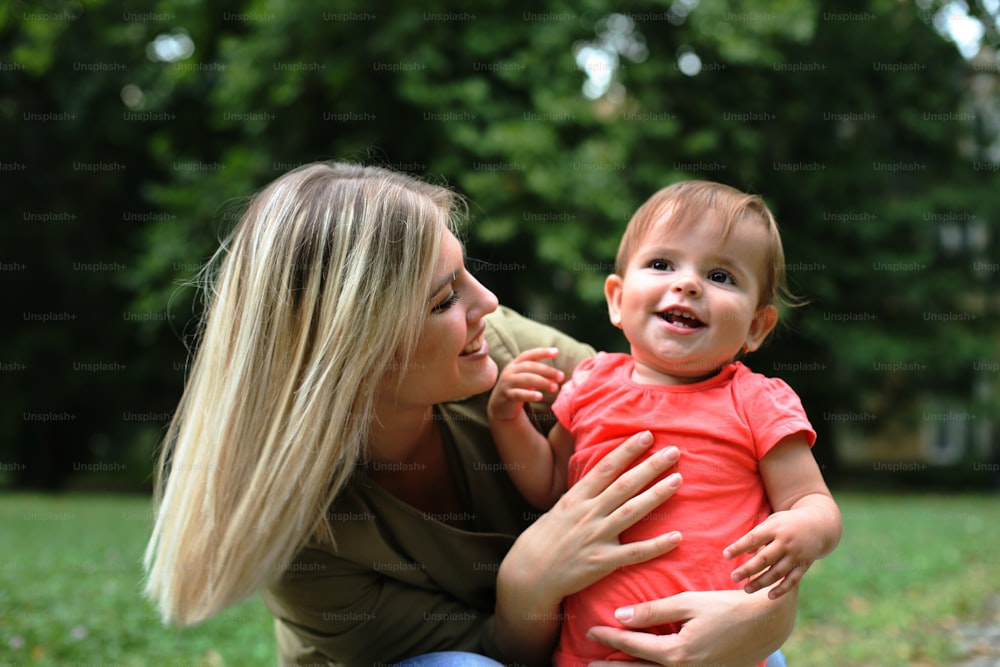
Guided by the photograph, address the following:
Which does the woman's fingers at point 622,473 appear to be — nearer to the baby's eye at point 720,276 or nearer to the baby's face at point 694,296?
the baby's face at point 694,296

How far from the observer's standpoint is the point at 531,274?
12250 mm

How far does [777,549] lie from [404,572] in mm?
1088

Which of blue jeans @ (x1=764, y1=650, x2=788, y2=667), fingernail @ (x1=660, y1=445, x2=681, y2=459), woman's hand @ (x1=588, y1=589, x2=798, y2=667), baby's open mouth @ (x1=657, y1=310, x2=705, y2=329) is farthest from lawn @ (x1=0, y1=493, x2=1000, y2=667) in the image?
baby's open mouth @ (x1=657, y1=310, x2=705, y2=329)

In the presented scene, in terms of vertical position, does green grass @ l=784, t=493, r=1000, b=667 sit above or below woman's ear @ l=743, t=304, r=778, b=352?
below

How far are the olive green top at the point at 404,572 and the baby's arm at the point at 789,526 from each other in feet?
2.45

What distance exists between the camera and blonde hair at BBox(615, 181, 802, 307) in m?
2.43

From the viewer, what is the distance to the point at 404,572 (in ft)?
8.93

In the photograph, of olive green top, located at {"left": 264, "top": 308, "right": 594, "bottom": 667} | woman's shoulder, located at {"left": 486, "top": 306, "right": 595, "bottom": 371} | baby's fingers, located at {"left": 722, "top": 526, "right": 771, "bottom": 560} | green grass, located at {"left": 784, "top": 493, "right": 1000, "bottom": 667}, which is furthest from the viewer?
green grass, located at {"left": 784, "top": 493, "right": 1000, "bottom": 667}

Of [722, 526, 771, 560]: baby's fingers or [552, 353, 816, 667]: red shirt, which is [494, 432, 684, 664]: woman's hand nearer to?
[552, 353, 816, 667]: red shirt

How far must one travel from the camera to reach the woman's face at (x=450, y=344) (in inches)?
98.8

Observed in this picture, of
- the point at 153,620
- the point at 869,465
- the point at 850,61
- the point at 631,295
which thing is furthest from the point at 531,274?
the point at 869,465

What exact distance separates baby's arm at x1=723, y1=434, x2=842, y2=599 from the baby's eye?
0.42m

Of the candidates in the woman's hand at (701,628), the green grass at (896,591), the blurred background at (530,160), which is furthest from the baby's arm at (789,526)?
the blurred background at (530,160)

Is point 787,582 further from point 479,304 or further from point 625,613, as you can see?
point 479,304
